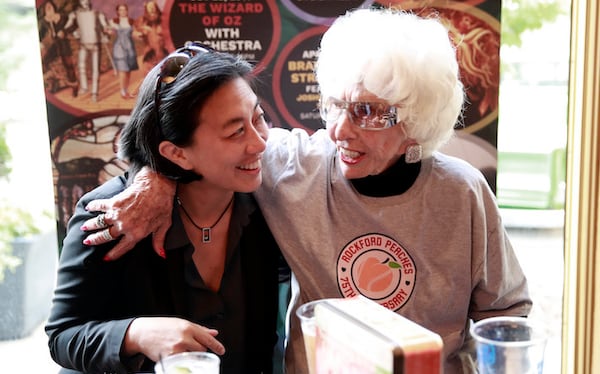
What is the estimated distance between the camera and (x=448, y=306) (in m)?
1.56

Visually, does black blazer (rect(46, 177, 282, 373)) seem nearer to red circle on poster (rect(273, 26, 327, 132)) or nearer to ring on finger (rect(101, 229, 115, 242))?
ring on finger (rect(101, 229, 115, 242))

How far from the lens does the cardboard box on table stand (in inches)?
30.8

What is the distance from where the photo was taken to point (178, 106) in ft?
4.67

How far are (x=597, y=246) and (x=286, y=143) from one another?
912mm

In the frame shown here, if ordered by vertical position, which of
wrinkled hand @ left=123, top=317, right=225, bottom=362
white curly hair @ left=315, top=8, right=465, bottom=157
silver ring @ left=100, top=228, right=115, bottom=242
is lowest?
wrinkled hand @ left=123, top=317, right=225, bottom=362

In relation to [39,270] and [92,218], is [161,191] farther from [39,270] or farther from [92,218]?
[39,270]

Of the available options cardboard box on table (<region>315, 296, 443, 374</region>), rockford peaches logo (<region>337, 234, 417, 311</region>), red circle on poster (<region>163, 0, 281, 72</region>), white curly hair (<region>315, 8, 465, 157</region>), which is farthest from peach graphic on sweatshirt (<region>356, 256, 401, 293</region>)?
red circle on poster (<region>163, 0, 281, 72</region>)

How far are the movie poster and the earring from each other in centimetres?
41

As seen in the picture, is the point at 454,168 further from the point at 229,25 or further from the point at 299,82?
the point at 229,25

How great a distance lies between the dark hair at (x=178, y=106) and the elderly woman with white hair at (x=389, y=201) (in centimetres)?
7

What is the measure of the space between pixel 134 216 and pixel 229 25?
722 millimetres

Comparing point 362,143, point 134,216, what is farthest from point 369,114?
point 134,216

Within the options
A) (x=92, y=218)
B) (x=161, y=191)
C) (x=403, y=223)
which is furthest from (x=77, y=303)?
(x=403, y=223)

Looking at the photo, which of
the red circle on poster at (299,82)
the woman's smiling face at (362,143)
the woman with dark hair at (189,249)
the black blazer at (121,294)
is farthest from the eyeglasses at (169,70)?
the red circle on poster at (299,82)
